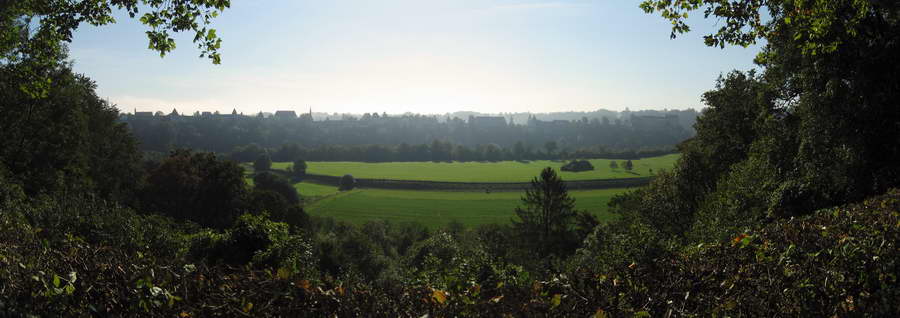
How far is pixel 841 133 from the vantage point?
11969 millimetres

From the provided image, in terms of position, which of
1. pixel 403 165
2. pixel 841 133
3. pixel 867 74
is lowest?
pixel 403 165

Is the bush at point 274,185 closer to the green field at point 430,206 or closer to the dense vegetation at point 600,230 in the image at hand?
the green field at point 430,206

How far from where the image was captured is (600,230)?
26.2 meters

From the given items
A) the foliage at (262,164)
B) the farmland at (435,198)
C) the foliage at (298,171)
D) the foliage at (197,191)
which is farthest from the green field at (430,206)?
the foliage at (197,191)

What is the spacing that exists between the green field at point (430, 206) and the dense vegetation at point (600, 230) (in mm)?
23271

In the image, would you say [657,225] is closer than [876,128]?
No

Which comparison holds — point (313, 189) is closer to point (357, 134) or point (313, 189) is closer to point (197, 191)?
point (197, 191)

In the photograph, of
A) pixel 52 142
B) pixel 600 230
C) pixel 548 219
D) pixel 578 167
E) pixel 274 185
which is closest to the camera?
pixel 52 142

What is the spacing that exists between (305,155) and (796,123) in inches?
4422

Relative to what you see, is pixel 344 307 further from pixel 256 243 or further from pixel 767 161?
pixel 767 161

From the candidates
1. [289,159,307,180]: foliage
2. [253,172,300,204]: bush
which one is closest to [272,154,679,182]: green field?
[289,159,307,180]: foliage

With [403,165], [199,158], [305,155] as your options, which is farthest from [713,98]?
[305,155]

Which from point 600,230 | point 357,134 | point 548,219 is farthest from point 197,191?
point 357,134

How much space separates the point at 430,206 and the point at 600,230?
123 feet
